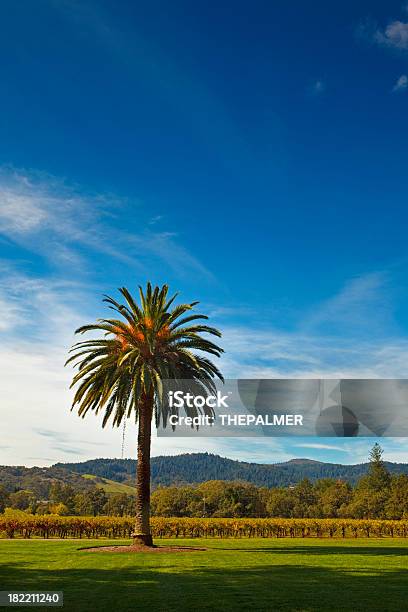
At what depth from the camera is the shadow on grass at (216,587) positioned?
1521cm

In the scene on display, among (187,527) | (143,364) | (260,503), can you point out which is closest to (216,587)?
(143,364)

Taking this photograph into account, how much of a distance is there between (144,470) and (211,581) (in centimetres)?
1704

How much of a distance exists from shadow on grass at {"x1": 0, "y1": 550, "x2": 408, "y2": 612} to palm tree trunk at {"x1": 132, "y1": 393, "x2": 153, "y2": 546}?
10854 mm

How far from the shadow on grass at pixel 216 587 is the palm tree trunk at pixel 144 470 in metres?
10.9

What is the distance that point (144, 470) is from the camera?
120 ft

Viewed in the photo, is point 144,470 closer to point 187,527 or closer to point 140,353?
point 140,353

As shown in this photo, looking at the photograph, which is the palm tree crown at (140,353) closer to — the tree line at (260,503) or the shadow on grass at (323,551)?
the shadow on grass at (323,551)

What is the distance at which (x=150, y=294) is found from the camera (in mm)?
38000

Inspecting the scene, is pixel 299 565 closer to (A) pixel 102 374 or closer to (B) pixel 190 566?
(B) pixel 190 566

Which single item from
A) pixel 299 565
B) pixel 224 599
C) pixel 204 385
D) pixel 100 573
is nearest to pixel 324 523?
pixel 204 385

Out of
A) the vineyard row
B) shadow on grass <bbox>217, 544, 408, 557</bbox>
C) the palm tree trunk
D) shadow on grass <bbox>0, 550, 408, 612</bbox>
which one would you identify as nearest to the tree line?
the vineyard row

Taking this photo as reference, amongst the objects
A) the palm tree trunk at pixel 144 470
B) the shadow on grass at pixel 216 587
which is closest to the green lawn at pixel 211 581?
the shadow on grass at pixel 216 587

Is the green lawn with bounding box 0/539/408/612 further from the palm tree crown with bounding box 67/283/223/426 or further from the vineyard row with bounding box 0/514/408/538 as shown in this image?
the vineyard row with bounding box 0/514/408/538

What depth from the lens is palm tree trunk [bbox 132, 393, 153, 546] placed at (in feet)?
120
